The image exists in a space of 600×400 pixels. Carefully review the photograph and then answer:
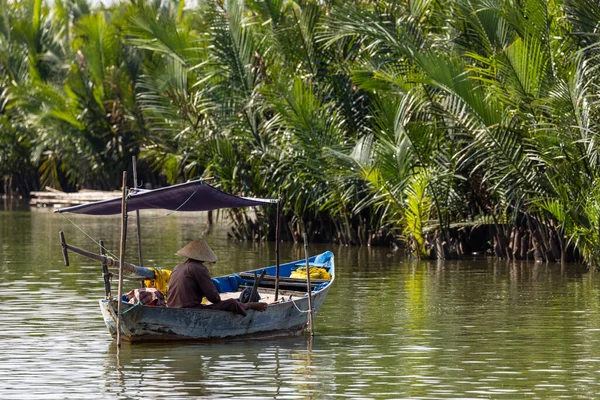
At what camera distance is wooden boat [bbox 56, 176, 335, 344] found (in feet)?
46.3

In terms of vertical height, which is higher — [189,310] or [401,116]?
[401,116]

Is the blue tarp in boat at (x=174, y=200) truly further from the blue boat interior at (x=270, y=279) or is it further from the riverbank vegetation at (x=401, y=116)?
the riverbank vegetation at (x=401, y=116)

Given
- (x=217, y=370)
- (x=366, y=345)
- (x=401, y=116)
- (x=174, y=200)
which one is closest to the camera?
(x=217, y=370)

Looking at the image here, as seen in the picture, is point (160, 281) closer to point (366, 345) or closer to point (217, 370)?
point (366, 345)

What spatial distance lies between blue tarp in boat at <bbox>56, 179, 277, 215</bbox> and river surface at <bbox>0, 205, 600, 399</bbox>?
5.15 feet

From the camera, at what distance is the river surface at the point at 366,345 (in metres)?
12.0

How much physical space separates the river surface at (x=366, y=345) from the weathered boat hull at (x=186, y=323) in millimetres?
150

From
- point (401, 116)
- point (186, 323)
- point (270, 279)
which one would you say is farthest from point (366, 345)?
point (401, 116)

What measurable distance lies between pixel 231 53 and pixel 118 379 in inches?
640

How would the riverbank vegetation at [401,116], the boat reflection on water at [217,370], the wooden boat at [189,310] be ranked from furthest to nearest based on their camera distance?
the riverbank vegetation at [401,116], the wooden boat at [189,310], the boat reflection on water at [217,370]

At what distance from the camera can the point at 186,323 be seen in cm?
1428

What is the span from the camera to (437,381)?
1227 centimetres

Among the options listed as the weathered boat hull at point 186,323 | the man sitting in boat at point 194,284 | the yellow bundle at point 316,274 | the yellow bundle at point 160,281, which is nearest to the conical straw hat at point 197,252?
the man sitting in boat at point 194,284

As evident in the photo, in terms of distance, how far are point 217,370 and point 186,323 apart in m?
1.48
